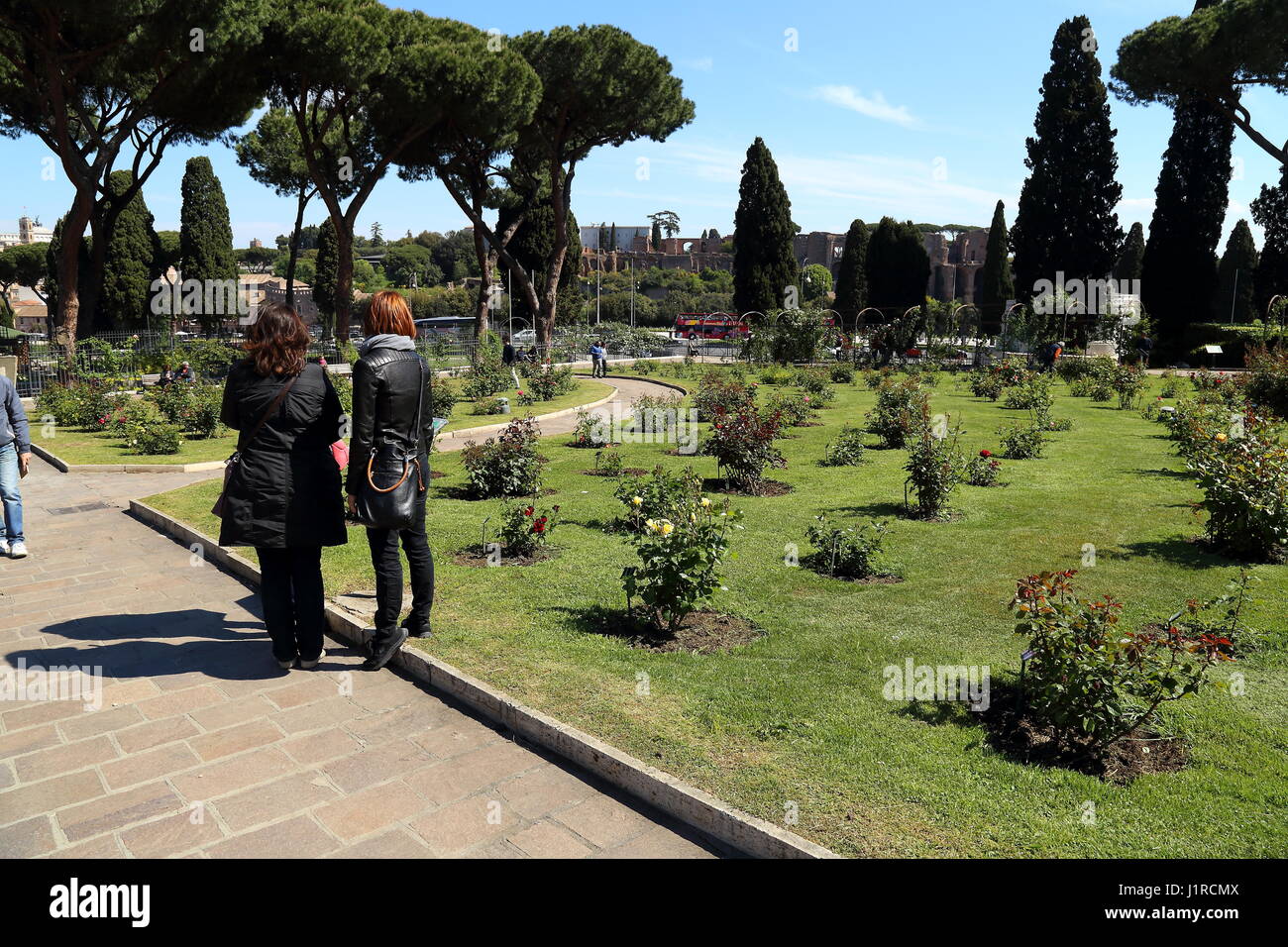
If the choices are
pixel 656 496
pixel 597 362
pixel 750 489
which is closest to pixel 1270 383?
pixel 750 489

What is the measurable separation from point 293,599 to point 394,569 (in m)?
0.58

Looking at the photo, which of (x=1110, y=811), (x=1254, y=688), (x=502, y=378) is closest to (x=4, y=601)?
(x=1110, y=811)

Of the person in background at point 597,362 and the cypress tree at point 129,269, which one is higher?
the cypress tree at point 129,269

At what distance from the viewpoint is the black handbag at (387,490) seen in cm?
421

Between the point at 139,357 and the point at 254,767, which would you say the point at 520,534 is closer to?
the point at 254,767

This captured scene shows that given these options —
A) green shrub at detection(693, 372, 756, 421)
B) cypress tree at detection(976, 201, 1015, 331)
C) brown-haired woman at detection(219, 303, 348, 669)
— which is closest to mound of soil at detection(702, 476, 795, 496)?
green shrub at detection(693, 372, 756, 421)

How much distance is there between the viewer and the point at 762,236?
128ft

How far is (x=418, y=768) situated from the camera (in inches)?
140

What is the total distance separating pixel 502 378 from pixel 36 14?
12.4m

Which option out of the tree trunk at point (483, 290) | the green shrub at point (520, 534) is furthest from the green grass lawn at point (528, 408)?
the tree trunk at point (483, 290)

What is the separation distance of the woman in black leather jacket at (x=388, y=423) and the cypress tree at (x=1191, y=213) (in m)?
35.3

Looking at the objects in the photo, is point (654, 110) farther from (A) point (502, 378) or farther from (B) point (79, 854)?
(B) point (79, 854)

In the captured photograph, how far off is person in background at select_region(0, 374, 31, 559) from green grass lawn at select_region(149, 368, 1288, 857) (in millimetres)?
1368

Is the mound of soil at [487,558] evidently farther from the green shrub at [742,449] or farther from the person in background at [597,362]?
the person in background at [597,362]
